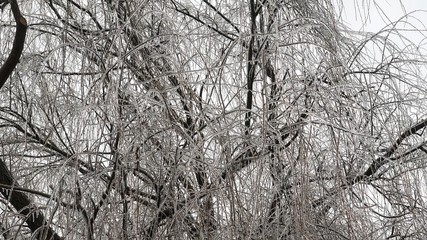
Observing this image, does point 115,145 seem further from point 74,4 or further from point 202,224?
point 74,4

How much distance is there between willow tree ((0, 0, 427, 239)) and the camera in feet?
5.10

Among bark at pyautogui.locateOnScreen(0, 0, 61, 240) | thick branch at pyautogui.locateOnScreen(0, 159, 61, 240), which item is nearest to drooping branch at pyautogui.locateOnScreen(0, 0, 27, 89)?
bark at pyautogui.locateOnScreen(0, 0, 61, 240)

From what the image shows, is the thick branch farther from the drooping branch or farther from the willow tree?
the drooping branch

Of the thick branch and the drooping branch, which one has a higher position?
the drooping branch

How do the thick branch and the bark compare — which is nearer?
the bark

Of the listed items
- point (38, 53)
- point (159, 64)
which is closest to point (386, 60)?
point (159, 64)

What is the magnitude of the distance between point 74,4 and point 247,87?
0.67m

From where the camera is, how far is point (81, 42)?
6.12ft

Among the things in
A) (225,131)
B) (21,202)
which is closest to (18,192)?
→ (21,202)

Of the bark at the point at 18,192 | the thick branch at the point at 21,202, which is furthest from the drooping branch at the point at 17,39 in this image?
the thick branch at the point at 21,202

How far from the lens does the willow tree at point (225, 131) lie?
1555 mm

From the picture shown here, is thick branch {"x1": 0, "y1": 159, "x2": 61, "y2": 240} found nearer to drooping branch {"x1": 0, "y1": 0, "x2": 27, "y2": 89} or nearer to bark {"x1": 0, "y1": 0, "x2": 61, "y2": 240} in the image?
bark {"x1": 0, "y1": 0, "x2": 61, "y2": 240}

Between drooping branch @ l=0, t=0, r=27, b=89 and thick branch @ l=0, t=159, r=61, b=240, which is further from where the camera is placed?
thick branch @ l=0, t=159, r=61, b=240

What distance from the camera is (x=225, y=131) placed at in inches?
59.1
